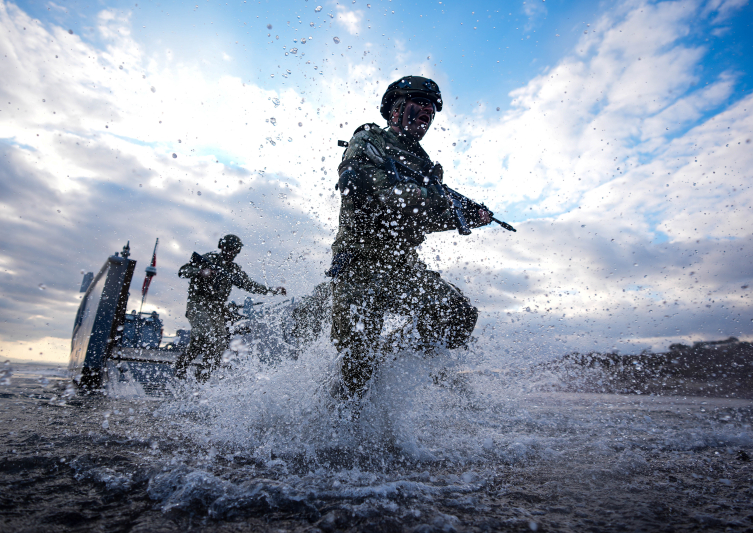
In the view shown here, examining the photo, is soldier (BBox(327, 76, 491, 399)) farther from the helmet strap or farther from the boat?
the boat

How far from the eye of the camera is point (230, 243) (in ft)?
17.9

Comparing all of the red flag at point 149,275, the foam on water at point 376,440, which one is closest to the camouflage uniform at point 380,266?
the foam on water at point 376,440

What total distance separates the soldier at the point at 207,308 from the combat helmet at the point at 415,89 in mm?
3424

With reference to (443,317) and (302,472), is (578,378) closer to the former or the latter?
(443,317)

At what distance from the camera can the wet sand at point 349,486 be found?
992 millimetres

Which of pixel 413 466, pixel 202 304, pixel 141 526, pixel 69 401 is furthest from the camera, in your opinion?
pixel 202 304

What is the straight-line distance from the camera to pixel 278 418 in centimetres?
228

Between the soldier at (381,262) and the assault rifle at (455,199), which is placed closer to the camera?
the soldier at (381,262)

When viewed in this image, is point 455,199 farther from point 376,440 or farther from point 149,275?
point 149,275

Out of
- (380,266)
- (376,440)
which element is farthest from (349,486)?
(380,266)

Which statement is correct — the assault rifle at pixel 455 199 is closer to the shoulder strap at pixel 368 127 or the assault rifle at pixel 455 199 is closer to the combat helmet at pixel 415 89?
the shoulder strap at pixel 368 127

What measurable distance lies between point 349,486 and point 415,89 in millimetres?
3317

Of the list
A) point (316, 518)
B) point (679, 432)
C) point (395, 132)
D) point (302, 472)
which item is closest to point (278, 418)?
point (302, 472)

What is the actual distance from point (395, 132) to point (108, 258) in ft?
13.6
